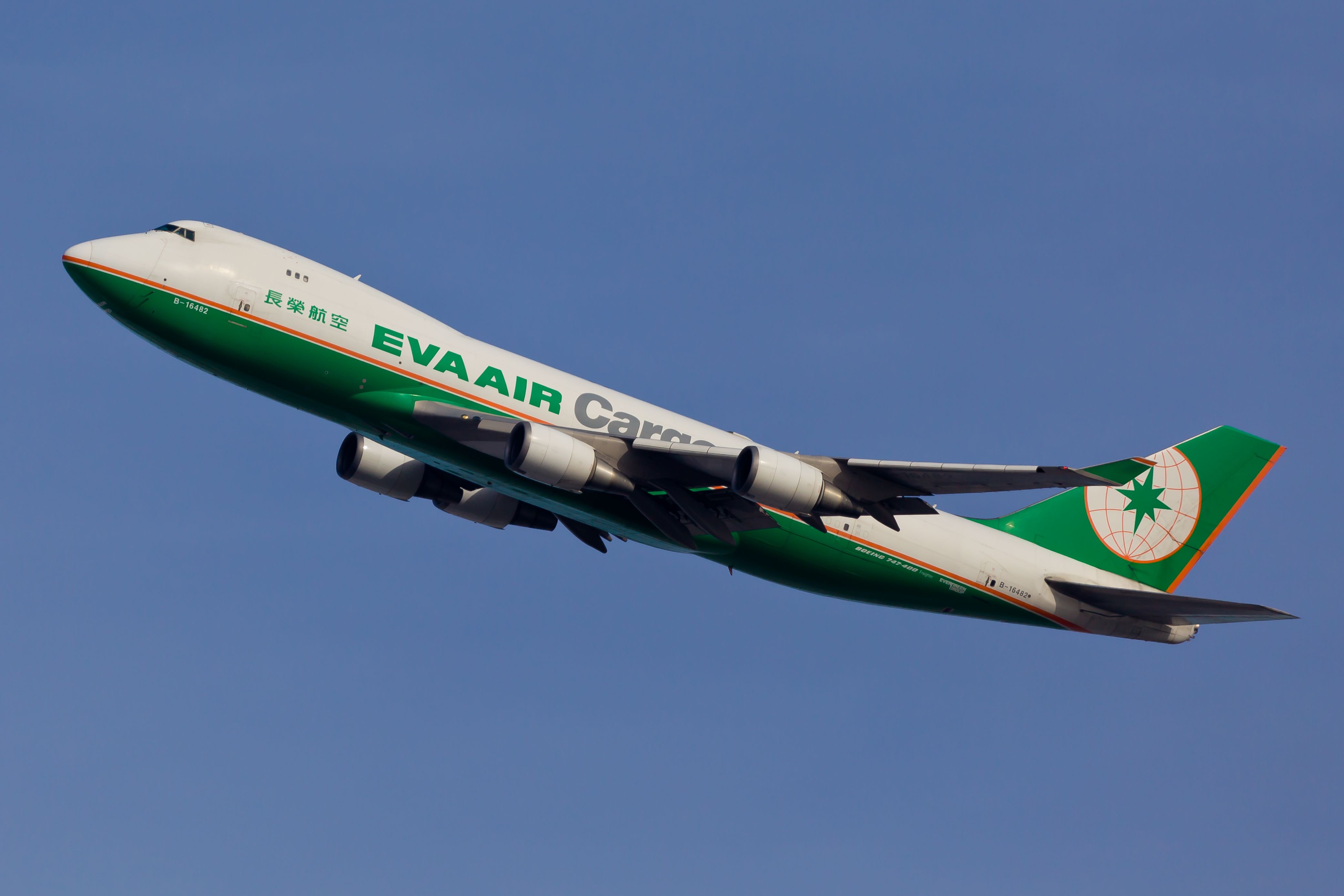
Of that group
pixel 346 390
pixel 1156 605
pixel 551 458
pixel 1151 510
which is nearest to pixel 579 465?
pixel 551 458

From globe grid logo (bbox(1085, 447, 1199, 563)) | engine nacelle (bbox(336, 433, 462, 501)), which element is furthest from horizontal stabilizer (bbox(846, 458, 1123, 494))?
engine nacelle (bbox(336, 433, 462, 501))

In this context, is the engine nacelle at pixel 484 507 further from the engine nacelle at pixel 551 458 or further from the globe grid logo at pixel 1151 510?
the globe grid logo at pixel 1151 510

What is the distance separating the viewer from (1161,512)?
46.0 m

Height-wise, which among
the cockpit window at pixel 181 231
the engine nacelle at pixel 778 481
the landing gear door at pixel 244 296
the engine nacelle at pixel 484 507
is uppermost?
the cockpit window at pixel 181 231

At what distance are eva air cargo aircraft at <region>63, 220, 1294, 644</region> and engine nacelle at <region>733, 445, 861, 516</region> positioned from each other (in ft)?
0.17

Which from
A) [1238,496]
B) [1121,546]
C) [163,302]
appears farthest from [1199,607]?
[163,302]

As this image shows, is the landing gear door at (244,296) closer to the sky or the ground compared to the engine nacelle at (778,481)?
closer to the sky

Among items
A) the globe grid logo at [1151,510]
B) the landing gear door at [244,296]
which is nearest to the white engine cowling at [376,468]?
the landing gear door at [244,296]

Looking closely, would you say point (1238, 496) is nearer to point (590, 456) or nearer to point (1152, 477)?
point (1152, 477)

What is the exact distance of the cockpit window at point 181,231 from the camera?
3462 cm

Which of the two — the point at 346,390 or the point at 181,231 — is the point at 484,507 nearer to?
the point at 346,390

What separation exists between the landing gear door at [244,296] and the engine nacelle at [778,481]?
515 inches

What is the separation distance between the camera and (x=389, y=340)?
35094 millimetres

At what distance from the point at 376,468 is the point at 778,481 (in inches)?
532
